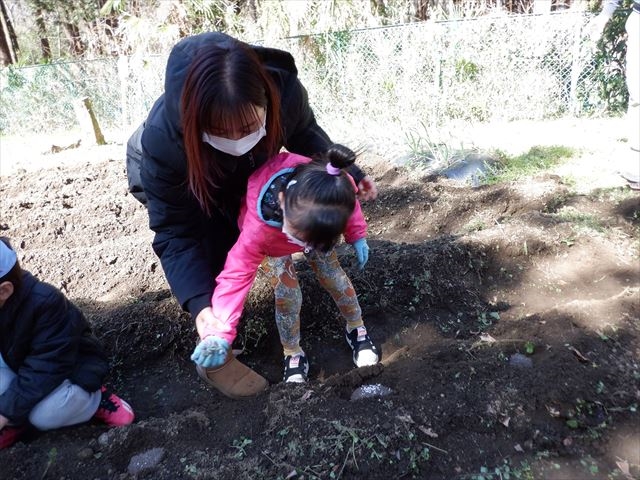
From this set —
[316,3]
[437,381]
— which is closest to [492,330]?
[437,381]

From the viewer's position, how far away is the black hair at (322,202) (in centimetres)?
165

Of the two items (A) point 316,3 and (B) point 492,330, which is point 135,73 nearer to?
(A) point 316,3

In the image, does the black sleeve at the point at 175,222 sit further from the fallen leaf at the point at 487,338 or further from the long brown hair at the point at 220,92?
the fallen leaf at the point at 487,338

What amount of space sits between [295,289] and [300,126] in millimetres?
676

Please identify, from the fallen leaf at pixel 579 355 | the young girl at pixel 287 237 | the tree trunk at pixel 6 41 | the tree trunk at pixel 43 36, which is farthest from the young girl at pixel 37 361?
the tree trunk at pixel 6 41

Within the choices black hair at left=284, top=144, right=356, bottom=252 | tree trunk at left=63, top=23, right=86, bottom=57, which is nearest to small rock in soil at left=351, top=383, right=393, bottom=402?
black hair at left=284, top=144, right=356, bottom=252

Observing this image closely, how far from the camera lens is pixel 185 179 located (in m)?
1.81

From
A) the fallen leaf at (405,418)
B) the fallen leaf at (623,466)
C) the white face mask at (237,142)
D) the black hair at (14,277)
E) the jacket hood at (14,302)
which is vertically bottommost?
the fallen leaf at (623,466)

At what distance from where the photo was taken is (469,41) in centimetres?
647

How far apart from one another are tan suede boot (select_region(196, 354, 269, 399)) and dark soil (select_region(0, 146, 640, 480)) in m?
0.10

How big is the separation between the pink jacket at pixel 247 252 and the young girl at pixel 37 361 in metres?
0.60

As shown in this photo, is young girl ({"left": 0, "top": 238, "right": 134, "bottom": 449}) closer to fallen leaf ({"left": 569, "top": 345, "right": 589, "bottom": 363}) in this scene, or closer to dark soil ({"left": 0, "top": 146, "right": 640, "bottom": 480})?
dark soil ({"left": 0, "top": 146, "right": 640, "bottom": 480})

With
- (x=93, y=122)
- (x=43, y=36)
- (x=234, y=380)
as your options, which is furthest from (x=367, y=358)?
(x=43, y=36)

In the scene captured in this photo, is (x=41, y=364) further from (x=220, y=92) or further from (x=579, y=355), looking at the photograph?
(x=579, y=355)
